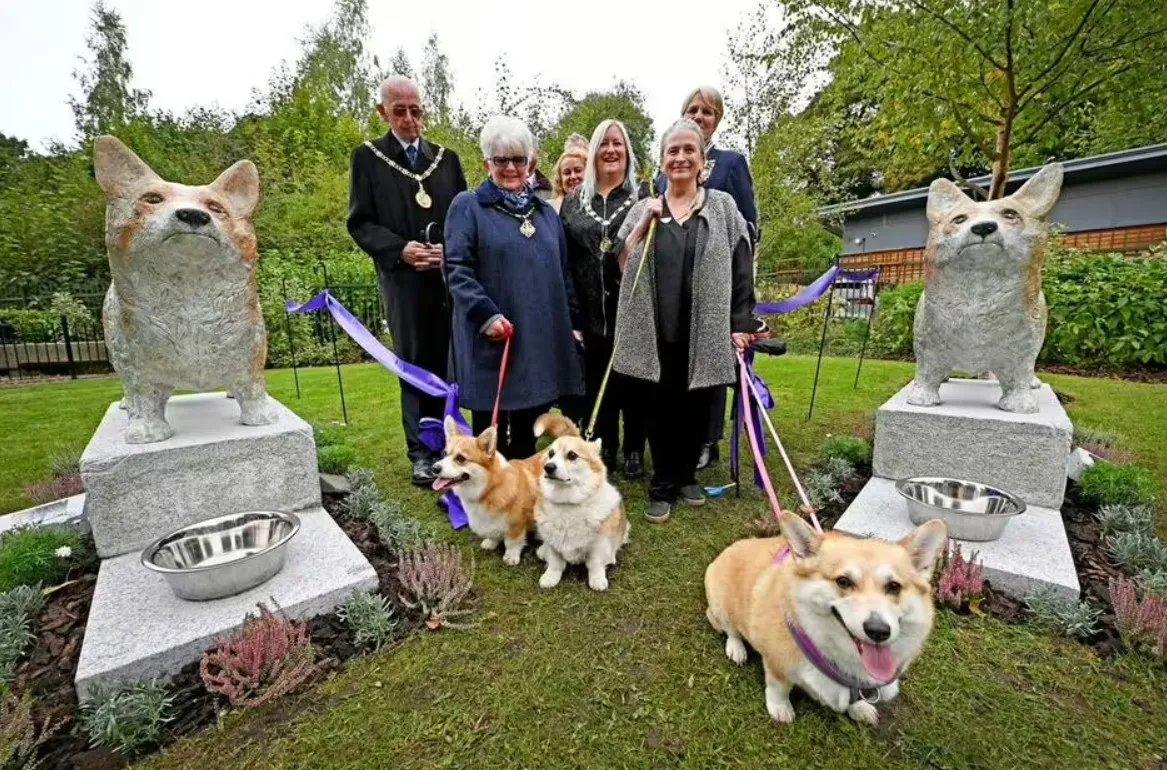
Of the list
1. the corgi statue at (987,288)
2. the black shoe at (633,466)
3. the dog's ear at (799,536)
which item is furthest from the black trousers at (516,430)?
the corgi statue at (987,288)

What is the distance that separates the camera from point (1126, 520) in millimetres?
2957

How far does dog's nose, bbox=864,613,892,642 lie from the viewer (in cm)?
148

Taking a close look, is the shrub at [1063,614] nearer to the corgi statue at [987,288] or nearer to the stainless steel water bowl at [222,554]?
the corgi statue at [987,288]

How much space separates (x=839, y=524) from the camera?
3.03 meters

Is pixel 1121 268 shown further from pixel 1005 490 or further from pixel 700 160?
pixel 700 160

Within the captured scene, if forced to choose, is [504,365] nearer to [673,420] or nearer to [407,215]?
[673,420]

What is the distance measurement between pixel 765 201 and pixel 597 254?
45.3ft

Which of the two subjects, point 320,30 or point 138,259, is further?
point 320,30

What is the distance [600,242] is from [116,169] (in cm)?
255

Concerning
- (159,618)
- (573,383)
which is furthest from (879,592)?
(159,618)

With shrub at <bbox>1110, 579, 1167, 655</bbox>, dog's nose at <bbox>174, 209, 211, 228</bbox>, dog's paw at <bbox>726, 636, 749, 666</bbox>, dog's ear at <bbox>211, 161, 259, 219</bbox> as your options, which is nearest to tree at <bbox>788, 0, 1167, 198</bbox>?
shrub at <bbox>1110, 579, 1167, 655</bbox>

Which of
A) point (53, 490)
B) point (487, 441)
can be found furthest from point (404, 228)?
point (53, 490)

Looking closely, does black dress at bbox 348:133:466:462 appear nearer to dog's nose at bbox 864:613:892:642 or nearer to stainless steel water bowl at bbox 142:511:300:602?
stainless steel water bowl at bbox 142:511:300:602

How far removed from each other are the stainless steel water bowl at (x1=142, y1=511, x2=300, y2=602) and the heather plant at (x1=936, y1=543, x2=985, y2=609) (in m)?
2.96
